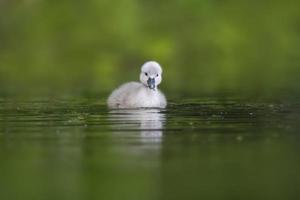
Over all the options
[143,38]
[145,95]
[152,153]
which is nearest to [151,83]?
[145,95]

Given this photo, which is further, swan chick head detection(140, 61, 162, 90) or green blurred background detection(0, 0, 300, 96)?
green blurred background detection(0, 0, 300, 96)

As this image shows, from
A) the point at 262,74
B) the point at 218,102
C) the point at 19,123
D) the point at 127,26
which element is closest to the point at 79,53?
the point at 127,26

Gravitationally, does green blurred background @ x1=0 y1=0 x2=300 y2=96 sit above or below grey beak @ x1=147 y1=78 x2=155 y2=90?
above

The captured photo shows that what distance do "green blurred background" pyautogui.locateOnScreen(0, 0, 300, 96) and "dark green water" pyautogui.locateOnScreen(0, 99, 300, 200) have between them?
1206 centimetres

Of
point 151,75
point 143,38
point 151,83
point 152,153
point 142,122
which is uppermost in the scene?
point 143,38

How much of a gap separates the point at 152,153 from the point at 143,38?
29214 millimetres

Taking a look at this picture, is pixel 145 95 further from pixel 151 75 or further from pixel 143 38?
pixel 143 38

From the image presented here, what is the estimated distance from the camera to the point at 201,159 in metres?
13.1

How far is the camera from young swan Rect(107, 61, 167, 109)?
62.4 feet

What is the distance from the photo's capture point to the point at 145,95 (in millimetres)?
19125

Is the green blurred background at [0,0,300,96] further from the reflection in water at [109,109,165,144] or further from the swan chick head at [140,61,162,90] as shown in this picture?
the reflection in water at [109,109,165,144]

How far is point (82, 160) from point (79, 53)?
27976 mm

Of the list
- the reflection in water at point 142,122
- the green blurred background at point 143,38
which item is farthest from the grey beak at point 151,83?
the green blurred background at point 143,38

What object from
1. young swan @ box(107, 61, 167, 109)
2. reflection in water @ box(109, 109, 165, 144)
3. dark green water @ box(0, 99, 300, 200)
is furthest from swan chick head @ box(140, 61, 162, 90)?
dark green water @ box(0, 99, 300, 200)
